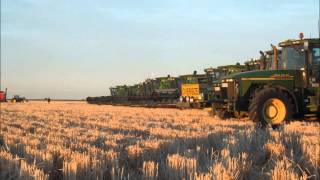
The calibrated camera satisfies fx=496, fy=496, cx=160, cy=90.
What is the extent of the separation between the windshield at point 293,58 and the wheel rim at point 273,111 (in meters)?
1.09

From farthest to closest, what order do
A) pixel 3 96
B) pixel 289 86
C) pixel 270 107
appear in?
pixel 3 96 → pixel 289 86 → pixel 270 107

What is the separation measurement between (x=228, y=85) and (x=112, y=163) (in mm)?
10917

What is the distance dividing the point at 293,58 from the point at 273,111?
1584 mm

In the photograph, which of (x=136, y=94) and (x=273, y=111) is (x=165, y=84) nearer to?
(x=136, y=94)

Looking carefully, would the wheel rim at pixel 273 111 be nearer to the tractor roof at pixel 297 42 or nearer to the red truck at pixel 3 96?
the tractor roof at pixel 297 42

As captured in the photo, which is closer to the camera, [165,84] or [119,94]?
[165,84]

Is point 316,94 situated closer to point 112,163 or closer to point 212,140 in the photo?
point 212,140

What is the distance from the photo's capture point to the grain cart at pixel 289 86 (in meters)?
13.5

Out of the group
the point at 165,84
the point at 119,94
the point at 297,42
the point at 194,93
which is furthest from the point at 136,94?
the point at 297,42

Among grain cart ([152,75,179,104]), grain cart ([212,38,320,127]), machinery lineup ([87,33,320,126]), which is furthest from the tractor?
grain cart ([212,38,320,127])

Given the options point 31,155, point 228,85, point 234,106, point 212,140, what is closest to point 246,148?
point 212,140

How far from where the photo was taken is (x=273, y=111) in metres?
13.8

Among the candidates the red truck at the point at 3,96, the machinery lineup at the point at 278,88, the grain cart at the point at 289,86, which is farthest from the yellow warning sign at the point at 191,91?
the red truck at the point at 3,96

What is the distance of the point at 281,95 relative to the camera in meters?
13.6
